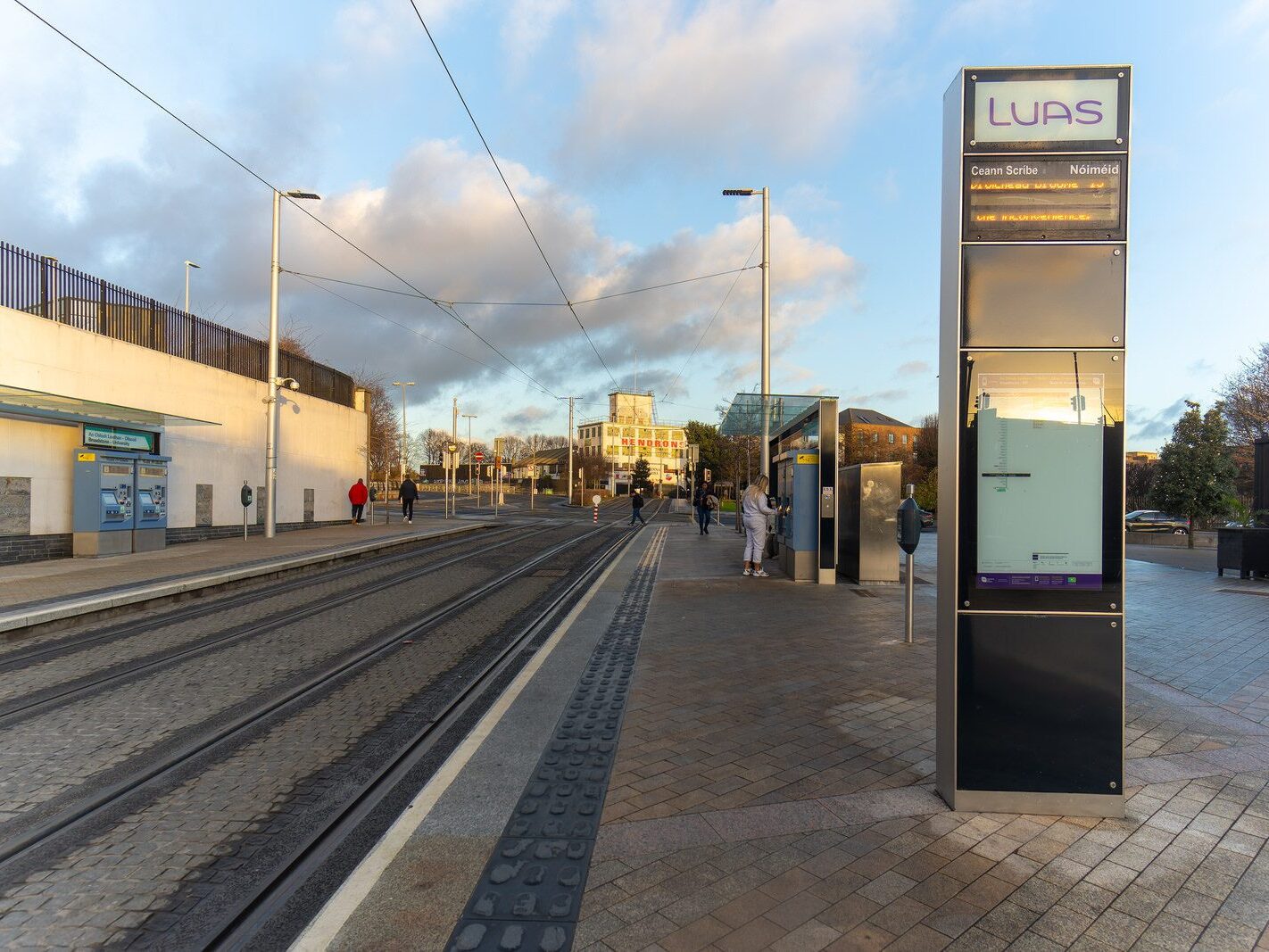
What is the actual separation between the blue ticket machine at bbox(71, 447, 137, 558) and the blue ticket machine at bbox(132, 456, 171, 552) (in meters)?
0.38

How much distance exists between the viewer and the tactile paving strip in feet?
9.04

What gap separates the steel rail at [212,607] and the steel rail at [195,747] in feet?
9.37

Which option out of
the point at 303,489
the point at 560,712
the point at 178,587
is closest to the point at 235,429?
the point at 303,489

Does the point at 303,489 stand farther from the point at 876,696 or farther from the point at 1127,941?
the point at 1127,941

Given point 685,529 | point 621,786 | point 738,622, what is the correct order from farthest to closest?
1. point 685,529
2. point 738,622
3. point 621,786

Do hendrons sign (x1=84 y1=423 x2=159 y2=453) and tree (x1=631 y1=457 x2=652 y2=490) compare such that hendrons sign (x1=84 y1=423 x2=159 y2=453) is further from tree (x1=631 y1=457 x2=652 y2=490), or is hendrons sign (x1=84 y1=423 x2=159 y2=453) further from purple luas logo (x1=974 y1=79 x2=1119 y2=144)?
tree (x1=631 y1=457 x2=652 y2=490)

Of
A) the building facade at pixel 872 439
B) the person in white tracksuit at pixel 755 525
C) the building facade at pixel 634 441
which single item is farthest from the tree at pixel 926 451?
the building facade at pixel 634 441

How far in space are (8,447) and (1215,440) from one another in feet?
102

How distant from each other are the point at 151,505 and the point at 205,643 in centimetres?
1041

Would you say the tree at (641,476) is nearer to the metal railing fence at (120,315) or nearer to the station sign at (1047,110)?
the metal railing fence at (120,315)

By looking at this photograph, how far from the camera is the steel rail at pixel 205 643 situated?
5828mm

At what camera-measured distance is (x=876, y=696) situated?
5.80 meters

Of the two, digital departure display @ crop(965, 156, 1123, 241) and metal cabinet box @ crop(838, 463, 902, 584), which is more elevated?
digital departure display @ crop(965, 156, 1123, 241)

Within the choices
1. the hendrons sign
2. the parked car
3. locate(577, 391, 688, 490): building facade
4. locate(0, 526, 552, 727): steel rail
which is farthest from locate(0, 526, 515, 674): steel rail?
locate(577, 391, 688, 490): building facade
